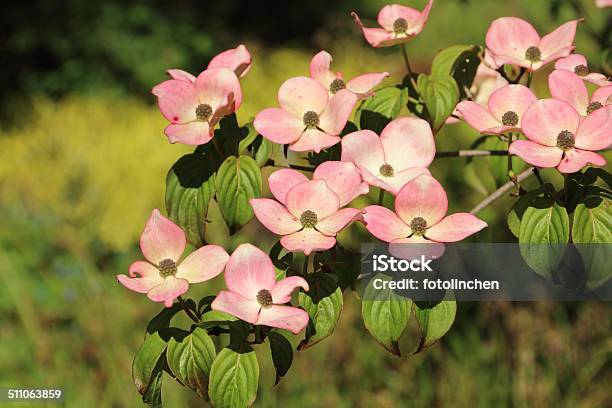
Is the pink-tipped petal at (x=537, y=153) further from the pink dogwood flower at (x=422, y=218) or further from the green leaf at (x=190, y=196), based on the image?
the green leaf at (x=190, y=196)

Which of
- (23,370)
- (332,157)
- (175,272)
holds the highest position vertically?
(332,157)

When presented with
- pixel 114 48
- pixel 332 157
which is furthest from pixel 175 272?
pixel 114 48

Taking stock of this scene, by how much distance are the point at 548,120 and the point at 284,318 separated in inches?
14.7

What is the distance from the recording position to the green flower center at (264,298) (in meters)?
0.79

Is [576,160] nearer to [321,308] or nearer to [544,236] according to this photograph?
[544,236]

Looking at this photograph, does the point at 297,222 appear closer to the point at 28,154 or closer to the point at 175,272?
the point at 175,272

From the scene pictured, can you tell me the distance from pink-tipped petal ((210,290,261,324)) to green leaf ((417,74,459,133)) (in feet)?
1.13

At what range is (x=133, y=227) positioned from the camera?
3.54m

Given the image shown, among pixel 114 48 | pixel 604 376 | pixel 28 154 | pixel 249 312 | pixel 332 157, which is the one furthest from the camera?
pixel 114 48

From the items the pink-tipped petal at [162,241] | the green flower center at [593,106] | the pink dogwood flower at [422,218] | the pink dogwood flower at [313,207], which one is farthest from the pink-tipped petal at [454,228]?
the pink-tipped petal at [162,241]

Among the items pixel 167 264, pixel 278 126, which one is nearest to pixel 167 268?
pixel 167 264

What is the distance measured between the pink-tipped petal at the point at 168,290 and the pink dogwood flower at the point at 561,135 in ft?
1.31

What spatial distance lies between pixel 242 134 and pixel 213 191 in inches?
3.3

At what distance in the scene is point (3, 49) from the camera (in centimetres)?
533
